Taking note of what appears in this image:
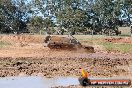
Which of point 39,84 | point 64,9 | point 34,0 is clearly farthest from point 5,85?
point 34,0

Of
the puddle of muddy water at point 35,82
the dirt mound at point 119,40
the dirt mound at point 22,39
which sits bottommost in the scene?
the dirt mound at point 119,40

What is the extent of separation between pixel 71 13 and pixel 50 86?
6947cm

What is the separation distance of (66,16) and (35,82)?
67.9m

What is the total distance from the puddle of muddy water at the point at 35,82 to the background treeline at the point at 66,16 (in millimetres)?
62270

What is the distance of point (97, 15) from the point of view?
92.1m

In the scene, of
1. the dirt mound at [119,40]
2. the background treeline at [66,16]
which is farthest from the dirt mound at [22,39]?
the background treeline at [66,16]

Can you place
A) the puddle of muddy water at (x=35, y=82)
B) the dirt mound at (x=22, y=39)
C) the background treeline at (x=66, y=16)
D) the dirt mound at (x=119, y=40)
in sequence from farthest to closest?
1. the background treeline at (x=66, y=16)
2. the dirt mound at (x=119, y=40)
3. the dirt mound at (x=22, y=39)
4. the puddle of muddy water at (x=35, y=82)

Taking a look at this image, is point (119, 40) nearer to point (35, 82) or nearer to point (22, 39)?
point (22, 39)

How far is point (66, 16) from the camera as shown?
276 feet

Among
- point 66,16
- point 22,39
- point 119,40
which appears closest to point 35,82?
point 22,39

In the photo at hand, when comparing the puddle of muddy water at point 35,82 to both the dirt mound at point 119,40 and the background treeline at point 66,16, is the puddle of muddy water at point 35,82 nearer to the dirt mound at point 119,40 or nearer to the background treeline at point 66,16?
the dirt mound at point 119,40

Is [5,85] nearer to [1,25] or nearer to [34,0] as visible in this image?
[1,25]

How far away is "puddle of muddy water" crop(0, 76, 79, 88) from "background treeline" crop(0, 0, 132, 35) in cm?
6227

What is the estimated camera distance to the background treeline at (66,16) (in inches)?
3282
